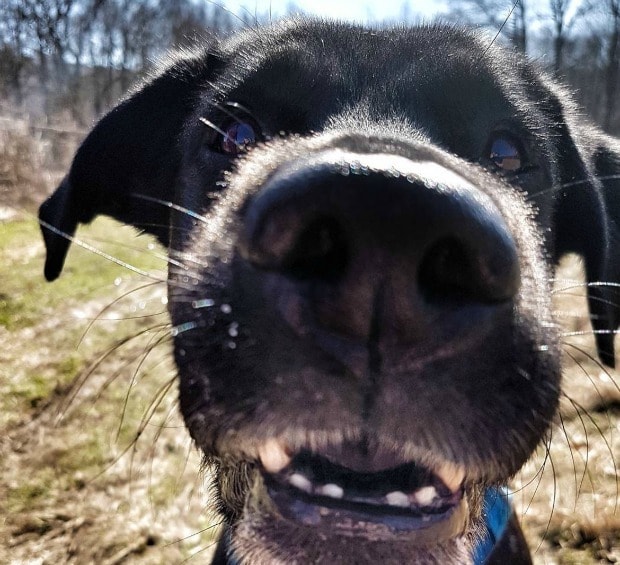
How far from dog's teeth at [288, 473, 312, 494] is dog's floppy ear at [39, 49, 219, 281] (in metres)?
1.52

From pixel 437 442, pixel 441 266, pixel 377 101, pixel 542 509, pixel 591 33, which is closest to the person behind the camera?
pixel 441 266

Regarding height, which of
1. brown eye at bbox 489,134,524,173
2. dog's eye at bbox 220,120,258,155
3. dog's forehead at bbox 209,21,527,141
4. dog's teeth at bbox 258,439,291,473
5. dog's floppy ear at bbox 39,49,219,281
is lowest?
dog's teeth at bbox 258,439,291,473

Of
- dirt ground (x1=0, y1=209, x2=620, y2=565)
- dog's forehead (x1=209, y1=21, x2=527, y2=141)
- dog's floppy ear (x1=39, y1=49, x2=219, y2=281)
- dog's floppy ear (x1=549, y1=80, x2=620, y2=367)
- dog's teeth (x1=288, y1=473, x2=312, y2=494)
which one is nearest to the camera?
dog's teeth (x1=288, y1=473, x2=312, y2=494)

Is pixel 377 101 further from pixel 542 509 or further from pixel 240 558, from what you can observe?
pixel 542 509

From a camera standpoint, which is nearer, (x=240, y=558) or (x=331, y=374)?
(x=331, y=374)

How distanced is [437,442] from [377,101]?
1.04m

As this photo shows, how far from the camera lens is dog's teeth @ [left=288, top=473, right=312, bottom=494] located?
1380mm

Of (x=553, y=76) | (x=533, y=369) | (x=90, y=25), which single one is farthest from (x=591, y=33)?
(x=533, y=369)

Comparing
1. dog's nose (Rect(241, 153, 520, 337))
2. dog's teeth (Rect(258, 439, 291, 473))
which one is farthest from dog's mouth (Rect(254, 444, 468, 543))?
dog's nose (Rect(241, 153, 520, 337))

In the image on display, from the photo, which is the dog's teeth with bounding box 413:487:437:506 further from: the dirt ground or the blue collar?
the dirt ground

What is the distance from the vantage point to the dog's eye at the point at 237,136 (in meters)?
1.92

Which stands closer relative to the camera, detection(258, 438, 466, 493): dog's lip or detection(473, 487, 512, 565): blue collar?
detection(258, 438, 466, 493): dog's lip

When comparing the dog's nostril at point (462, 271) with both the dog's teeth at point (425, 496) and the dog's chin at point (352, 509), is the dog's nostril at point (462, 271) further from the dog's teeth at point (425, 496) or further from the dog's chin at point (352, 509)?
the dog's teeth at point (425, 496)

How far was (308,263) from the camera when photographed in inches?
39.2
